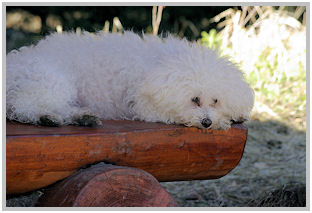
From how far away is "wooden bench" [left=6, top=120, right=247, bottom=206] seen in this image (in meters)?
1.90

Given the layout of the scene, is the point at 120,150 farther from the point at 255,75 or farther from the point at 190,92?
the point at 255,75

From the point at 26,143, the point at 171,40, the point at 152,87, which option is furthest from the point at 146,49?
the point at 26,143

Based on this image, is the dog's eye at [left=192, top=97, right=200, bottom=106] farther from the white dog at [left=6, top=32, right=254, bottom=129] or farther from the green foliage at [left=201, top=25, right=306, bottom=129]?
the green foliage at [left=201, top=25, right=306, bottom=129]

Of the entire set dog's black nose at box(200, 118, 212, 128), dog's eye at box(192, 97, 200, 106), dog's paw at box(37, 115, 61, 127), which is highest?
dog's eye at box(192, 97, 200, 106)

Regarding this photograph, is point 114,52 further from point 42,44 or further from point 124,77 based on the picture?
point 42,44

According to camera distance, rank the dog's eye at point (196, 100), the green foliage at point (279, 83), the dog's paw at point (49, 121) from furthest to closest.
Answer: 1. the green foliage at point (279, 83)
2. the dog's eye at point (196, 100)
3. the dog's paw at point (49, 121)

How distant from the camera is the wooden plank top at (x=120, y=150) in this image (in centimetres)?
192

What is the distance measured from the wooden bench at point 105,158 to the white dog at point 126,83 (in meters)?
0.14

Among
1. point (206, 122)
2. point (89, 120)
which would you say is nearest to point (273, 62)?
point (206, 122)

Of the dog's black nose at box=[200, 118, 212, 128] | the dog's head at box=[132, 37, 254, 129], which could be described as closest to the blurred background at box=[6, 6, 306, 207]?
the dog's head at box=[132, 37, 254, 129]

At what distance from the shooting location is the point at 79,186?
1885mm

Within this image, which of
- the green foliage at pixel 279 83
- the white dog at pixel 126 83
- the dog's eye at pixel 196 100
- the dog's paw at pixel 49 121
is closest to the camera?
the dog's paw at pixel 49 121

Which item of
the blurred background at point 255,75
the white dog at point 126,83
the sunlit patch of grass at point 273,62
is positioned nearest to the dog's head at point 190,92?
the white dog at point 126,83

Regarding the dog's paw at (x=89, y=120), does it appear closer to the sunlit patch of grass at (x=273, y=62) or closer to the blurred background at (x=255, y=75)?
the blurred background at (x=255, y=75)
